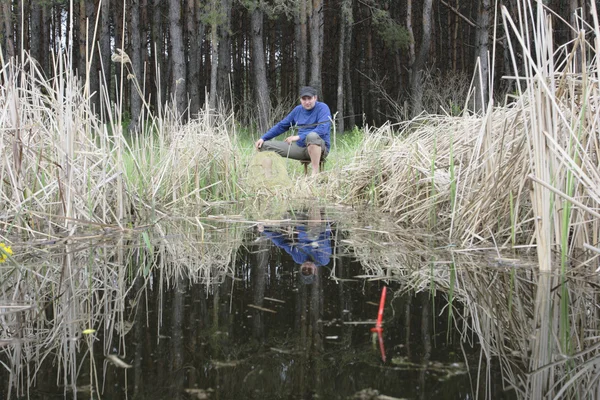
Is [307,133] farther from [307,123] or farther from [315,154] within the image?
[315,154]

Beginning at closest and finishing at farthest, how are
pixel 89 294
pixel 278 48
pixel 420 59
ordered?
pixel 89 294 → pixel 420 59 → pixel 278 48

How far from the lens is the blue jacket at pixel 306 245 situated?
2.17 meters

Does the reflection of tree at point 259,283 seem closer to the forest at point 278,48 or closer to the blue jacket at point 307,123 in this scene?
the forest at point 278,48

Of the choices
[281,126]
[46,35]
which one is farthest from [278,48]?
[281,126]

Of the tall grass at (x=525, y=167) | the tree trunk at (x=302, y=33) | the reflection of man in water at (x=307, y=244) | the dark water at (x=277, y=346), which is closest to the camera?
the dark water at (x=277, y=346)

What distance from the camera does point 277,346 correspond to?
1194mm

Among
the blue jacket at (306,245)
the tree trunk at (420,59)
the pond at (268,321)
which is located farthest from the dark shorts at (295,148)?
the tree trunk at (420,59)

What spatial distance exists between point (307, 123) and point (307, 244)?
3.41 m

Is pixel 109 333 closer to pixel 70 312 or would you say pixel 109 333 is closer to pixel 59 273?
pixel 70 312

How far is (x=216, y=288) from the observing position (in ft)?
5.63

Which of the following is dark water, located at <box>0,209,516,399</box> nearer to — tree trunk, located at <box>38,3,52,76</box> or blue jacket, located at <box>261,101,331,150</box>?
blue jacket, located at <box>261,101,331,150</box>

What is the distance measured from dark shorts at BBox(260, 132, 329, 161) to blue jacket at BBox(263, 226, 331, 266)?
2.67 meters

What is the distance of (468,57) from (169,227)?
17390 millimetres

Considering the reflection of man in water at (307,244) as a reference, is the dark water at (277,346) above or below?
below
